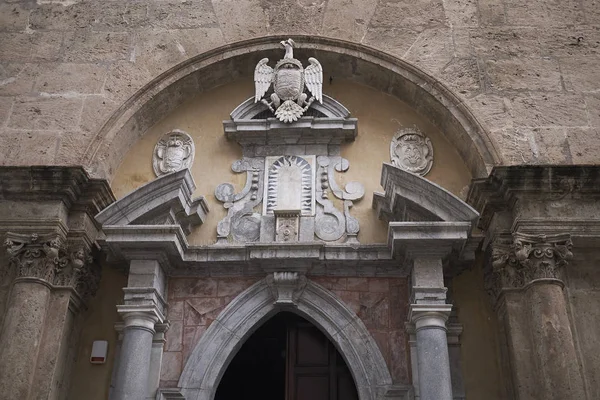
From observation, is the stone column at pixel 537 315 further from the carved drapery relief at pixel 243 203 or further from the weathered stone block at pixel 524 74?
the carved drapery relief at pixel 243 203

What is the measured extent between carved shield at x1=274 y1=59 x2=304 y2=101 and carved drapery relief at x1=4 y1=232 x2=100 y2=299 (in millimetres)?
2696

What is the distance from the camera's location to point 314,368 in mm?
7215

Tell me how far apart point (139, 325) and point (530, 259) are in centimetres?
364

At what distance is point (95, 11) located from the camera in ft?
27.7

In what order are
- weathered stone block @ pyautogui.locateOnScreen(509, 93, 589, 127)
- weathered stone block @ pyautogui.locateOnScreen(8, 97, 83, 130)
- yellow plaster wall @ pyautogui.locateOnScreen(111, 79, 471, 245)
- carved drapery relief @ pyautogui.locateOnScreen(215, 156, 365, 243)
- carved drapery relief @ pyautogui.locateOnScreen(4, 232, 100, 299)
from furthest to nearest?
weathered stone block @ pyautogui.locateOnScreen(8, 97, 83, 130) < yellow plaster wall @ pyautogui.locateOnScreen(111, 79, 471, 245) < weathered stone block @ pyautogui.locateOnScreen(509, 93, 589, 127) < carved drapery relief @ pyautogui.locateOnScreen(215, 156, 365, 243) < carved drapery relief @ pyautogui.locateOnScreen(4, 232, 100, 299)

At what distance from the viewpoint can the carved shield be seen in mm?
7805

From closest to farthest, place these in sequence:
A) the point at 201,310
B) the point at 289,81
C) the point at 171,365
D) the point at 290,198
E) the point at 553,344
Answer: the point at 553,344
the point at 171,365
the point at 201,310
the point at 290,198
the point at 289,81

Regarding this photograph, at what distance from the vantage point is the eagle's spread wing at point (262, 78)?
7.90 meters

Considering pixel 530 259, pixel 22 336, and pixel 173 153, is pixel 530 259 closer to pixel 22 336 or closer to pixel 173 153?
pixel 173 153

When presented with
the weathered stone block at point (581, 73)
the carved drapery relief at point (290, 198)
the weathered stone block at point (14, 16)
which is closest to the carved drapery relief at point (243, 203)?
the carved drapery relief at point (290, 198)

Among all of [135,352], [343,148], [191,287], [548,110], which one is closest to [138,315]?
[135,352]

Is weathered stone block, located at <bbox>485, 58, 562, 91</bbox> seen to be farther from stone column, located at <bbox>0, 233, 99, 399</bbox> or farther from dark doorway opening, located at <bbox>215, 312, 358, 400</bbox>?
stone column, located at <bbox>0, 233, 99, 399</bbox>

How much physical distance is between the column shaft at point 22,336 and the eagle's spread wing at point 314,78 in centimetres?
344

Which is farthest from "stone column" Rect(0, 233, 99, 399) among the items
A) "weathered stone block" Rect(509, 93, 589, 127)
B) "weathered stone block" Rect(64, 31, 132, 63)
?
"weathered stone block" Rect(509, 93, 589, 127)
